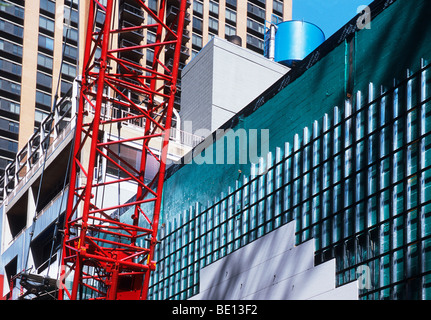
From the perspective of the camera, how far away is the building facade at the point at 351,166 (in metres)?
27.9

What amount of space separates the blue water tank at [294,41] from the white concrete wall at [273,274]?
112 feet

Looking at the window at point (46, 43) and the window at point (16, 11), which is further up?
the window at point (16, 11)

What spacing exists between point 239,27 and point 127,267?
10998cm

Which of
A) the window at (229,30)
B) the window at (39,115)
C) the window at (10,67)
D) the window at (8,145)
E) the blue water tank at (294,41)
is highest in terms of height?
the window at (229,30)

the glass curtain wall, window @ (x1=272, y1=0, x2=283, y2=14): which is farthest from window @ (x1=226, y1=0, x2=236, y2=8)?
the glass curtain wall

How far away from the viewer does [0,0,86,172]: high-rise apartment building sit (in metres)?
126

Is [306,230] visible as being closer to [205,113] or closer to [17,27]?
[205,113]

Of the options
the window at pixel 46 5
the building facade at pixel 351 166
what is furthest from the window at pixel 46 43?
the building facade at pixel 351 166

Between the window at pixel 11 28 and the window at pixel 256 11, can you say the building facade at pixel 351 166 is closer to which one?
the window at pixel 11 28

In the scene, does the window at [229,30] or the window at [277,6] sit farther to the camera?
the window at [277,6]

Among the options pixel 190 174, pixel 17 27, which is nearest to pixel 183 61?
pixel 17 27

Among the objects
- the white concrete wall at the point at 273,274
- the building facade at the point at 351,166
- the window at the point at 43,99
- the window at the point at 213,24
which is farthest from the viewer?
the window at the point at 213,24

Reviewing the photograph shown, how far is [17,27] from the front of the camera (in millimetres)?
129000

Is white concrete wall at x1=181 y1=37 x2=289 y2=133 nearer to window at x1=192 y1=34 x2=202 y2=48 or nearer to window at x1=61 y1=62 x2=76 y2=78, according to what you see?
window at x1=61 y1=62 x2=76 y2=78
